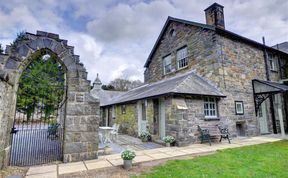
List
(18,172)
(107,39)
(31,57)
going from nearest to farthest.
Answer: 1. (18,172)
2. (31,57)
3. (107,39)

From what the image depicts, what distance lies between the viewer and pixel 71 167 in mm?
4746

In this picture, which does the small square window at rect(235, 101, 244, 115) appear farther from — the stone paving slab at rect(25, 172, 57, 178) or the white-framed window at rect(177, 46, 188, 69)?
the stone paving slab at rect(25, 172, 57, 178)

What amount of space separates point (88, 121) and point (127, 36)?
1226cm

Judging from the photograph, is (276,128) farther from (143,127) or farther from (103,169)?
(103,169)

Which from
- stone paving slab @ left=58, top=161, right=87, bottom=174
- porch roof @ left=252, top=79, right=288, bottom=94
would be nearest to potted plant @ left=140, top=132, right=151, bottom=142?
stone paving slab @ left=58, top=161, right=87, bottom=174

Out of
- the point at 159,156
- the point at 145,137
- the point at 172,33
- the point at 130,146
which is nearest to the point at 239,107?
the point at 145,137

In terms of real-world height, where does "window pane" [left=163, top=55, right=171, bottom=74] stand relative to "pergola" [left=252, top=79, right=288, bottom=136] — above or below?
above

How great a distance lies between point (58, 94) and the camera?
20.7ft

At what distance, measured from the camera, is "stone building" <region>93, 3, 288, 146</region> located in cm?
817

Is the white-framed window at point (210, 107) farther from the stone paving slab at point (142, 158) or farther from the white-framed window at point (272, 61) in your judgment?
the white-framed window at point (272, 61)

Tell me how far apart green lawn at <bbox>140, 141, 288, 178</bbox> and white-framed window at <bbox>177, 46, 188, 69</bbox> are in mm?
7800

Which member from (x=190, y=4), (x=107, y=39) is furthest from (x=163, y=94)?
(x=107, y=39)

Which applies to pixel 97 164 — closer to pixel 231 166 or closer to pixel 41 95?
pixel 41 95

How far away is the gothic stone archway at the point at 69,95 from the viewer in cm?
477
